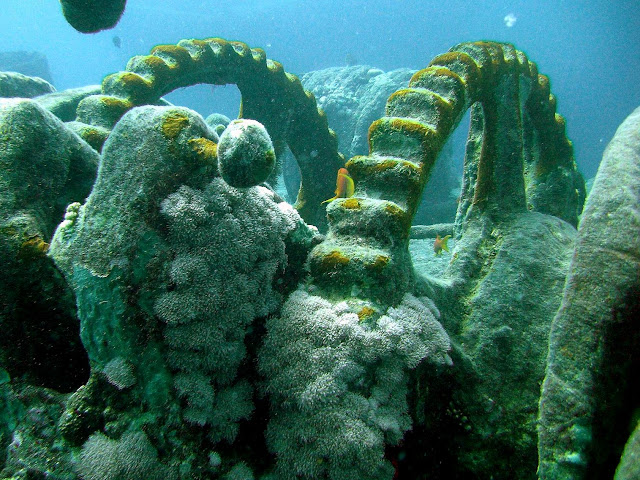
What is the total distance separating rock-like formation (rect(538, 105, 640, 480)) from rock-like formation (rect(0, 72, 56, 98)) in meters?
11.5

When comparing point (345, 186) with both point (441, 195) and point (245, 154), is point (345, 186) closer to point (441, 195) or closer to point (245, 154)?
point (245, 154)

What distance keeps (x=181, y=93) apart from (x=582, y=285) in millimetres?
68090

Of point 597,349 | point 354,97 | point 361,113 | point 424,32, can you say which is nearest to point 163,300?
point 597,349

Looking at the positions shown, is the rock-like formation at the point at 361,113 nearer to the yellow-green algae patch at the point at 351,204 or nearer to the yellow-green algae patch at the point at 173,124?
the yellow-green algae patch at the point at 351,204

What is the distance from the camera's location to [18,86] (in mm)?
8398

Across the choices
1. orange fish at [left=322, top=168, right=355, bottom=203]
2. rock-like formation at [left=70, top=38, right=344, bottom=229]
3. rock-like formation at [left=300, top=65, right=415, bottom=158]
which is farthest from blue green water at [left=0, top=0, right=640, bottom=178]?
orange fish at [left=322, top=168, right=355, bottom=203]

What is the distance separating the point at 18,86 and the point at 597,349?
39.8 feet

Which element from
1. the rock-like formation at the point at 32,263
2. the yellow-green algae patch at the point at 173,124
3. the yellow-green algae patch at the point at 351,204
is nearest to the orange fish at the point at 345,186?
the yellow-green algae patch at the point at 351,204

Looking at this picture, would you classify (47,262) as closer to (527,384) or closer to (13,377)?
(13,377)

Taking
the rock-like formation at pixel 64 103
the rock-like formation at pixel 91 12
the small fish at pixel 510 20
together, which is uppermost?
the small fish at pixel 510 20

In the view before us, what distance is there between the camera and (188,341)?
1823 mm

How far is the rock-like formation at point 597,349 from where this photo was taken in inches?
68.9

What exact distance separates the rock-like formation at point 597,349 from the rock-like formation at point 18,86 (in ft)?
37.6

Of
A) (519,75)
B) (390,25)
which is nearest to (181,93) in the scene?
(519,75)
